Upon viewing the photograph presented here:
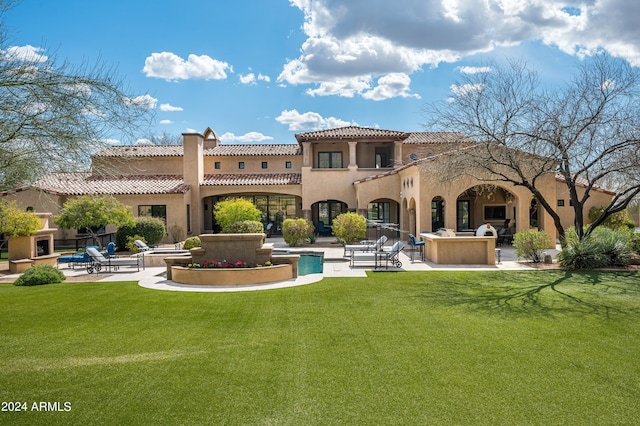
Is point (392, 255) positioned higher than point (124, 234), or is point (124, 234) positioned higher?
point (124, 234)

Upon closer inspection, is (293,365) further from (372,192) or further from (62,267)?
(372,192)

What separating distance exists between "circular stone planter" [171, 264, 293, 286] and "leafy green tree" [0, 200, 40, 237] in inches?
286

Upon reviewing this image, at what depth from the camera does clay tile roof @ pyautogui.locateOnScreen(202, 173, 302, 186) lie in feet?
99.2

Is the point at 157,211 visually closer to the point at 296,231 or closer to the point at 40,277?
the point at 296,231

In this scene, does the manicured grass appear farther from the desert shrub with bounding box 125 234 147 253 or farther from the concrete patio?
the desert shrub with bounding box 125 234 147 253

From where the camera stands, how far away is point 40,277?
13.5 meters

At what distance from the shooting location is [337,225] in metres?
23.0

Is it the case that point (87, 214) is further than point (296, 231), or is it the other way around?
point (296, 231)

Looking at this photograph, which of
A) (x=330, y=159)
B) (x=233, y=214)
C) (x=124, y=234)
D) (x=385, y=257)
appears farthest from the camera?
(x=330, y=159)

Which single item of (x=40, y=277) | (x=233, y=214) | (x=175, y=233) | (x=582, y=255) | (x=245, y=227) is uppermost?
(x=233, y=214)

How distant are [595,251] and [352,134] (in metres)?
18.0

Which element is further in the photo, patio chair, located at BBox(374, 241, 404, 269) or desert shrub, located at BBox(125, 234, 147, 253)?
desert shrub, located at BBox(125, 234, 147, 253)

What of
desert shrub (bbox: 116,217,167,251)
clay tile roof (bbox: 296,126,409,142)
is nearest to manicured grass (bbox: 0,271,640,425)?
desert shrub (bbox: 116,217,167,251)

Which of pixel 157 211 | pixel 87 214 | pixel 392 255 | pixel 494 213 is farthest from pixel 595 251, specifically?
pixel 157 211
